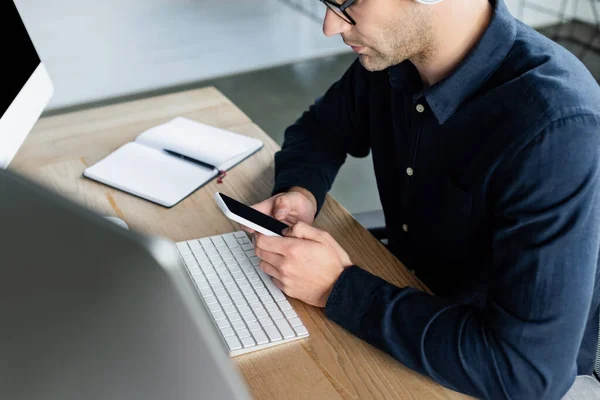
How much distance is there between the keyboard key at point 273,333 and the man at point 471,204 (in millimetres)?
73

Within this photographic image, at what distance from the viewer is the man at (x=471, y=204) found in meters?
0.84

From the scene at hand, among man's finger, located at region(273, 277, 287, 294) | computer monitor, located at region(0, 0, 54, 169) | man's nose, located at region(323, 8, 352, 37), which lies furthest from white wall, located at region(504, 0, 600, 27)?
man's finger, located at region(273, 277, 287, 294)

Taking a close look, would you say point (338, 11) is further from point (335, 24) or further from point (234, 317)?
point (234, 317)

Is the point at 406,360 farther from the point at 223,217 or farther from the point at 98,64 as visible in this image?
the point at 98,64

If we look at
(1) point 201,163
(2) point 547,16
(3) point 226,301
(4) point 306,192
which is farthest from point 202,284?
(2) point 547,16

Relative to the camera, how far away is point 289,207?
1192 mm

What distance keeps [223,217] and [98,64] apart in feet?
10.9

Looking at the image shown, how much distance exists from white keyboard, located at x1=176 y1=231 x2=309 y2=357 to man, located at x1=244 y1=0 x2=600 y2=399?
34 mm

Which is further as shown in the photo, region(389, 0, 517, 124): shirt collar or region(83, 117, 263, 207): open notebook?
region(83, 117, 263, 207): open notebook

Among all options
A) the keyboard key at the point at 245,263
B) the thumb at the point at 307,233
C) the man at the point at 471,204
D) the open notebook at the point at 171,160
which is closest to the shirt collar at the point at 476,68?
the man at the point at 471,204

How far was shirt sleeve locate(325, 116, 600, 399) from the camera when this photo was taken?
0.82 meters

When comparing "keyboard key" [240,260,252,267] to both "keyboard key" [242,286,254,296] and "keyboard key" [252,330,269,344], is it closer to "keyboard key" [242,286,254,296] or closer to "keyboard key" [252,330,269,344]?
"keyboard key" [242,286,254,296]

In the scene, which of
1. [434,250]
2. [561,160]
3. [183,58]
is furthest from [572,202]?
[183,58]

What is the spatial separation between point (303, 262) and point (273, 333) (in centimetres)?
12
